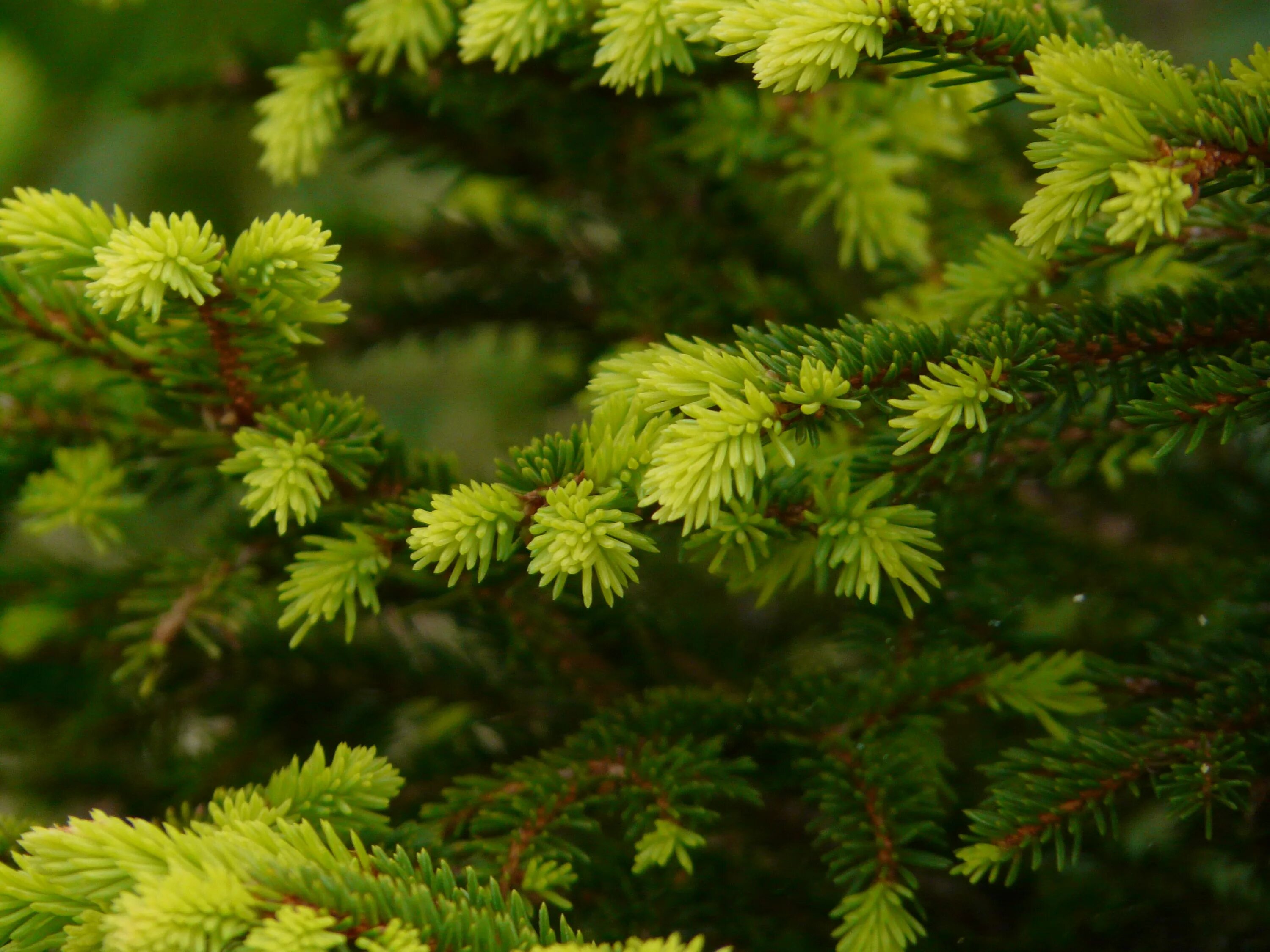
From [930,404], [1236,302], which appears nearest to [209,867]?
[930,404]

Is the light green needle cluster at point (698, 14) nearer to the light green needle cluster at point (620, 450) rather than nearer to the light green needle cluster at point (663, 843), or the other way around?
the light green needle cluster at point (620, 450)

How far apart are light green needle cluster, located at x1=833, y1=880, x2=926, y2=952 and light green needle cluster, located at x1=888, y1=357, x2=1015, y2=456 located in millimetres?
273

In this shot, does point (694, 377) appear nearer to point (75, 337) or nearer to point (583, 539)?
point (583, 539)

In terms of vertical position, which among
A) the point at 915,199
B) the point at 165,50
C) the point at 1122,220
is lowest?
the point at 1122,220

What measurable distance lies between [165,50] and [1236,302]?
1.39 meters

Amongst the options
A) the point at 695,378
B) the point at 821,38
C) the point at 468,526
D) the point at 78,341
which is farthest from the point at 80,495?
the point at 821,38

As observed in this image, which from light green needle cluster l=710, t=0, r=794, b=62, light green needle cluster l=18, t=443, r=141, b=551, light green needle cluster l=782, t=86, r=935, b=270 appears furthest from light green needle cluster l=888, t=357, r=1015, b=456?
light green needle cluster l=18, t=443, r=141, b=551

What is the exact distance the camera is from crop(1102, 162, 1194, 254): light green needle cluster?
1.68 ft

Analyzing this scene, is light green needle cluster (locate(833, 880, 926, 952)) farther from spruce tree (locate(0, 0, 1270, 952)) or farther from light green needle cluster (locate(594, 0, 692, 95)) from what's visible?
light green needle cluster (locate(594, 0, 692, 95))

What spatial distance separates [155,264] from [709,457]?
331 millimetres

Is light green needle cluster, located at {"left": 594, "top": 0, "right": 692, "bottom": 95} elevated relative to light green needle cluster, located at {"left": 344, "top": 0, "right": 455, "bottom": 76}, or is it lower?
lower

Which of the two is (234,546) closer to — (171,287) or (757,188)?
(171,287)

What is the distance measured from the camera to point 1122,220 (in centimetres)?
51

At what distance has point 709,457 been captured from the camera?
555 mm
